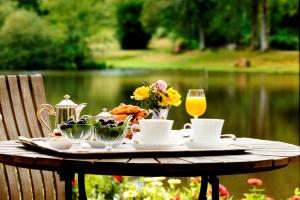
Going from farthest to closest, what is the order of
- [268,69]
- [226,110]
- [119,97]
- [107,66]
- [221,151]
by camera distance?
[107,66], [268,69], [119,97], [226,110], [221,151]

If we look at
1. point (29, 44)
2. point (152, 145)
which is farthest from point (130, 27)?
point (152, 145)

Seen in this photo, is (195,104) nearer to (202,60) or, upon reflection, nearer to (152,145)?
(152,145)

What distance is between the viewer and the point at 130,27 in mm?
61250

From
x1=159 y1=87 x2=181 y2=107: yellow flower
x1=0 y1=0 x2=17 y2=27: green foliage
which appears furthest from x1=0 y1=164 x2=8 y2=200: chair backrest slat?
x1=0 y1=0 x2=17 y2=27: green foliage

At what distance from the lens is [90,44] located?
5691cm

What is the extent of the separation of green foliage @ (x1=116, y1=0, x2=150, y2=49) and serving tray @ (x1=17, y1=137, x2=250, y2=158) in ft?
184

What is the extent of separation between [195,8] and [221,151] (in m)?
45.5

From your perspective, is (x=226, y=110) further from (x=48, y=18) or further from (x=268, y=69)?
(x=48, y=18)

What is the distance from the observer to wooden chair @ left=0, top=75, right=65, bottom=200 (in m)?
3.91

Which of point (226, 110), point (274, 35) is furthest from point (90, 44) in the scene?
point (226, 110)

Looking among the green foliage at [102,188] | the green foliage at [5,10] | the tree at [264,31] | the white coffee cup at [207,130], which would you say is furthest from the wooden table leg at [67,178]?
the green foliage at [5,10]

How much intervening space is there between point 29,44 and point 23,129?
48965mm

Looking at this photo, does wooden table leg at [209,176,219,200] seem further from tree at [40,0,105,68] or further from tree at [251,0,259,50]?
tree at [40,0,105,68]

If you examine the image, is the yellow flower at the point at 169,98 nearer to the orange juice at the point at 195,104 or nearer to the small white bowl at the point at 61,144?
the orange juice at the point at 195,104
